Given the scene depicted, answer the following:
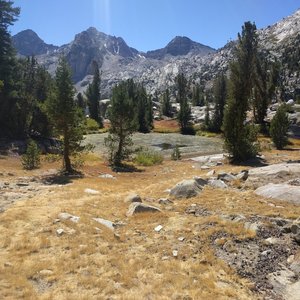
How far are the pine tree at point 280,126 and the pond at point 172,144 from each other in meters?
11.7

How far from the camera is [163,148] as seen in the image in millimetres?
70938

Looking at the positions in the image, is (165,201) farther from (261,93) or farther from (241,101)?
(261,93)

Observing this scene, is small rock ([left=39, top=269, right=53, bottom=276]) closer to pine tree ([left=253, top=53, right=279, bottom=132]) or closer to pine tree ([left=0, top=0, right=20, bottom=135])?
pine tree ([left=0, top=0, right=20, bottom=135])

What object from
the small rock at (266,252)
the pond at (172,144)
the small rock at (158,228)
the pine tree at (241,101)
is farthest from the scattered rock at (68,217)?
the pond at (172,144)

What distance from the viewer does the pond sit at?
64312 millimetres

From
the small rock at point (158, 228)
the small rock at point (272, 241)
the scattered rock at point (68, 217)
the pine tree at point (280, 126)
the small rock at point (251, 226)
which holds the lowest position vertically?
the small rock at point (158, 228)

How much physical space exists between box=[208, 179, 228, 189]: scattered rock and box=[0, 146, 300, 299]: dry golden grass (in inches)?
101

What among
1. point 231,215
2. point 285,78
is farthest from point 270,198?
point 285,78

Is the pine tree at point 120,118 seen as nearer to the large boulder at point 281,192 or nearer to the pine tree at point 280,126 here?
the pine tree at point 280,126

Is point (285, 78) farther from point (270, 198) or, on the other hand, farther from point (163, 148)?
point (270, 198)

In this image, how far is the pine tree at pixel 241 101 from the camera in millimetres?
38219

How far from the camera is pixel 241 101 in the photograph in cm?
4000

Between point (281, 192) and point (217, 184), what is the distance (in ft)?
15.0

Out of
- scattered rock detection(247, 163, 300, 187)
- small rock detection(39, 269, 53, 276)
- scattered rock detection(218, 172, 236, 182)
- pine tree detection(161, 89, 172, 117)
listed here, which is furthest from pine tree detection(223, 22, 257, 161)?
pine tree detection(161, 89, 172, 117)
